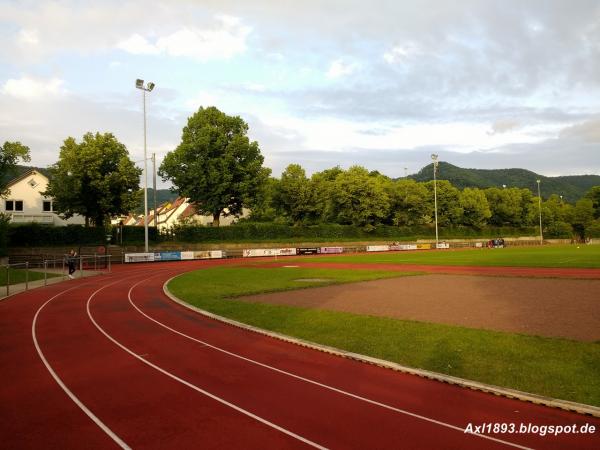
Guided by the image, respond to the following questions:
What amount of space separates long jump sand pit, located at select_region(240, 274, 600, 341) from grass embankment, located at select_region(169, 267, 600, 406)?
4.35 ft

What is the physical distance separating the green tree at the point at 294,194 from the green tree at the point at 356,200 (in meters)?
7.25

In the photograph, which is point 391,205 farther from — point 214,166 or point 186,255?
point 186,255

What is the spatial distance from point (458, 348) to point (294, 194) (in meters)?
61.7

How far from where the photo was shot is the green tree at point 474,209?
97.8 meters

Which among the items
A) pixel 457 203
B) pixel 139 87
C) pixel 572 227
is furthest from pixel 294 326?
pixel 572 227

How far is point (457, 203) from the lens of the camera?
96.6 m

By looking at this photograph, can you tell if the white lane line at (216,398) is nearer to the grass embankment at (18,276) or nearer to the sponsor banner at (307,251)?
the grass embankment at (18,276)

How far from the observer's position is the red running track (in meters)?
6.50

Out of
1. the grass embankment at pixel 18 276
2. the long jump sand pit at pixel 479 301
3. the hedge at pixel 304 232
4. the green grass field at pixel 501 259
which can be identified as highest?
the hedge at pixel 304 232

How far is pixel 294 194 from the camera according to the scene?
71.9 metres

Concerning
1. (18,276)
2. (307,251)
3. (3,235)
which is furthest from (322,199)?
(18,276)

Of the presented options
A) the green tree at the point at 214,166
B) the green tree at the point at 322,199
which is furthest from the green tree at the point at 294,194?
the green tree at the point at 214,166

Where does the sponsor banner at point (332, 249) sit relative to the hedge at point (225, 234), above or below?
below

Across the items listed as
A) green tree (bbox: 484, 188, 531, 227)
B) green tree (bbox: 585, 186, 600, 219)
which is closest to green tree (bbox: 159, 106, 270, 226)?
green tree (bbox: 484, 188, 531, 227)
